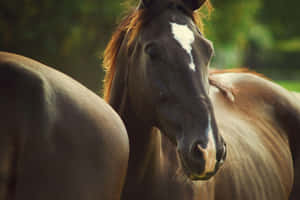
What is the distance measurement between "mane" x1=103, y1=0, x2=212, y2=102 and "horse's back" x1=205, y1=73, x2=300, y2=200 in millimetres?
971

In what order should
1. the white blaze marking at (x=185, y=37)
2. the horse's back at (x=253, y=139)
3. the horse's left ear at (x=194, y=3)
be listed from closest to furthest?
the white blaze marking at (x=185, y=37) → the horse's left ear at (x=194, y=3) → the horse's back at (x=253, y=139)

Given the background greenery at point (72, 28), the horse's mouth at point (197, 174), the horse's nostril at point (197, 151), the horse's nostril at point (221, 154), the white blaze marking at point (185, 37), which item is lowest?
the background greenery at point (72, 28)

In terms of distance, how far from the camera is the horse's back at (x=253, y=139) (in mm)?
3181

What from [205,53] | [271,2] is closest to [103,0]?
[205,53]

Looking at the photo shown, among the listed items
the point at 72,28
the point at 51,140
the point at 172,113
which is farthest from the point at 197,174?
the point at 72,28

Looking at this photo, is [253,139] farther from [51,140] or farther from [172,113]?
[51,140]

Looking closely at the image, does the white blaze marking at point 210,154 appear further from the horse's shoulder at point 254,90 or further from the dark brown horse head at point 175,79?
the horse's shoulder at point 254,90

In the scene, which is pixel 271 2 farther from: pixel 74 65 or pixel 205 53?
pixel 205 53

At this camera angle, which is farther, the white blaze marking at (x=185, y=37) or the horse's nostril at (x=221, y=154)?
the white blaze marking at (x=185, y=37)

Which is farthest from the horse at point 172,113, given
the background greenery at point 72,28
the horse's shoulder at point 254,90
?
the background greenery at point 72,28

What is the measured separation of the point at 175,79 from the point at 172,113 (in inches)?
7.0

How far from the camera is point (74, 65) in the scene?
1354 cm

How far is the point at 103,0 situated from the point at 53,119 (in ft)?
37.9

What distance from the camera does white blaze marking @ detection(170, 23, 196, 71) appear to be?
2310 mm
